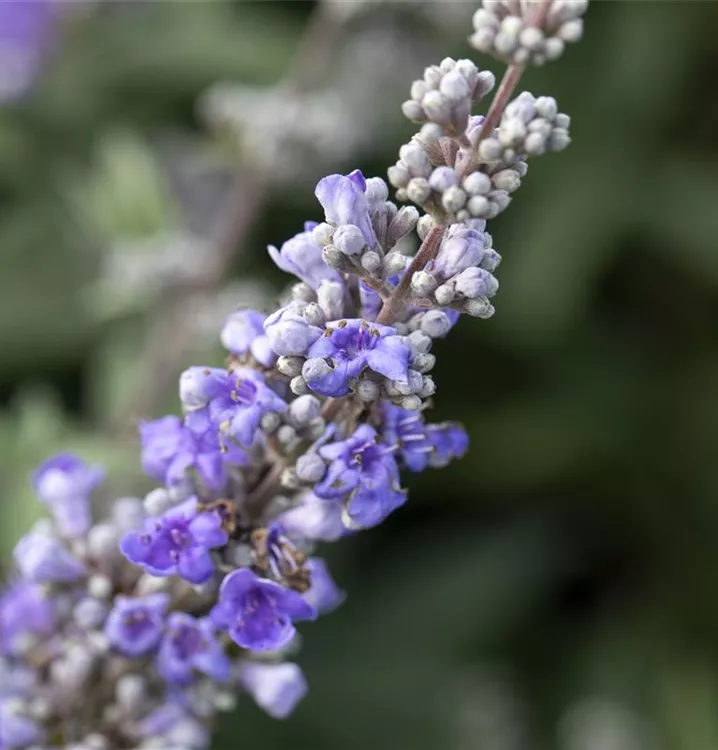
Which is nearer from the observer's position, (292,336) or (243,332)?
(292,336)

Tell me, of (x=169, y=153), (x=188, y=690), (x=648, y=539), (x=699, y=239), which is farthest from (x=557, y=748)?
(x=169, y=153)

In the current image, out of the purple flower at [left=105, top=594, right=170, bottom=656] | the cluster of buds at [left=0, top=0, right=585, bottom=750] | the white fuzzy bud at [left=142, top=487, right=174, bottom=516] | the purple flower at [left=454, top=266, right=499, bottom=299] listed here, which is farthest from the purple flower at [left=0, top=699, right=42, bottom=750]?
the purple flower at [left=454, top=266, right=499, bottom=299]

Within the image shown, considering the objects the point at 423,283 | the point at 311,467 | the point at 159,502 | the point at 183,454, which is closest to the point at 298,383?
the point at 311,467

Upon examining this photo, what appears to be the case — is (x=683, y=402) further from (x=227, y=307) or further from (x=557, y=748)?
(x=227, y=307)

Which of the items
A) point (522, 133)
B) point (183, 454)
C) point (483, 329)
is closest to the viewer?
point (522, 133)

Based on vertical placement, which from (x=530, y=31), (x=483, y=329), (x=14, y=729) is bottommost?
(x=483, y=329)

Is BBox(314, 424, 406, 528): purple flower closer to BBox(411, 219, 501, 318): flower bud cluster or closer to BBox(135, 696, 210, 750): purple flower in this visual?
BBox(411, 219, 501, 318): flower bud cluster

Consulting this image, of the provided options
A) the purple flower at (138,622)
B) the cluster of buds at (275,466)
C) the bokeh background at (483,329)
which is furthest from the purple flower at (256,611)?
the bokeh background at (483,329)

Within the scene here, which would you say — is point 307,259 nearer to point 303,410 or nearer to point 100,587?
point 303,410
